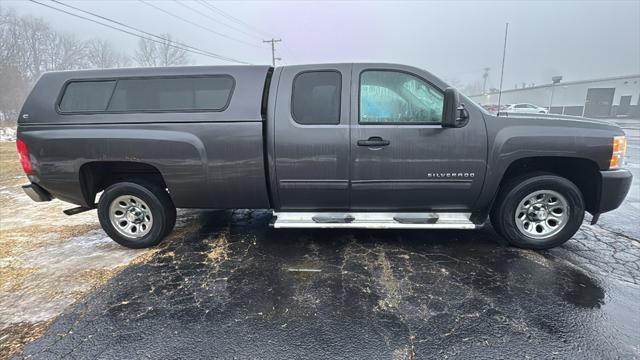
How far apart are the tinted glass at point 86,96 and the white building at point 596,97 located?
30710 mm

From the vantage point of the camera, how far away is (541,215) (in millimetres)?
3838

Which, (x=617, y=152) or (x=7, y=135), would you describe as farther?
(x=7, y=135)

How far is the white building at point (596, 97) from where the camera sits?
3234 centimetres

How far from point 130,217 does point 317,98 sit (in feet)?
8.58

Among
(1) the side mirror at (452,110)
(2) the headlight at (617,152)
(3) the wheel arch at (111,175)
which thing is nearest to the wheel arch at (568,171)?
(2) the headlight at (617,152)

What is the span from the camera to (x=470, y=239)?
13.8 ft

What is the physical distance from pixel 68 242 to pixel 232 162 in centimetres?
255

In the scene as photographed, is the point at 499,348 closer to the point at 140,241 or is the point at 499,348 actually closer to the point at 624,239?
the point at 624,239

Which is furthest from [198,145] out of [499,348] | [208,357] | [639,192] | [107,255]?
[639,192]

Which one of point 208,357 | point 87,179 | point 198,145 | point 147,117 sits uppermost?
point 147,117

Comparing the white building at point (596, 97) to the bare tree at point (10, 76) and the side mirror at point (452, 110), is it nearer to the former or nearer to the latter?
the side mirror at point (452, 110)

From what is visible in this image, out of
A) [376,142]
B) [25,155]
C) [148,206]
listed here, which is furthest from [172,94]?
[376,142]

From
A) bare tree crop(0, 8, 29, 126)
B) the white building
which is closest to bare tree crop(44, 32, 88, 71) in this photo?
bare tree crop(0, 8, 29, 126)

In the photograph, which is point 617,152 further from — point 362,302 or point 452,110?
point 362,302
